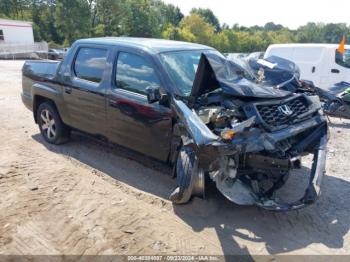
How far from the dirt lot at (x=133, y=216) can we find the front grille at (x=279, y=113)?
1071 millimetres

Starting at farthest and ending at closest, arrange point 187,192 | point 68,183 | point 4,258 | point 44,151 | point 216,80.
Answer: point 44,151 < point 68,183 < point 216,80 < point 187,192 < point 4,258

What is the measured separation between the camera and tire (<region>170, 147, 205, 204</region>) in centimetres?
326

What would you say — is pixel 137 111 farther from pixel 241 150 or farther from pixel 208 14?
pixel 208 14

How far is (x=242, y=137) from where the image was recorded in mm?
2986

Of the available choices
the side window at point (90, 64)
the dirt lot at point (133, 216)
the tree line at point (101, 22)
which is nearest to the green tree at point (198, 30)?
the tree line at point (101, 22)

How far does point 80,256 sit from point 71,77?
2927 millimetres

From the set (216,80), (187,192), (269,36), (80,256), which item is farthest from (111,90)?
(269,36)

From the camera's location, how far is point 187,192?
332 centimetres

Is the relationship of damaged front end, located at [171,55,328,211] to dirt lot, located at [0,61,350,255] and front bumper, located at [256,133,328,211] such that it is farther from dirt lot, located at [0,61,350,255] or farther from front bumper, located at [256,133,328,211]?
dirt lot, located at [0,61,350,255]

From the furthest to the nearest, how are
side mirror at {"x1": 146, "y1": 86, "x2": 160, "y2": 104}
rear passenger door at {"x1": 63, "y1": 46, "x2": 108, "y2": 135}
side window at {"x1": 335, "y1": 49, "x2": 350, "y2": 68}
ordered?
side window at {"x1": 335, "y1": 49, "x2": 350, "y2": 68} < rear passenger door at {"x1": 63, "y1": 46, "x2": 108, "y2": 135} < side mirror at {"x1": 146, "y1": 86, "x2": 160, "y2": 104}

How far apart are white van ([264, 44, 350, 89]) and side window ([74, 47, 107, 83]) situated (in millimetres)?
7484

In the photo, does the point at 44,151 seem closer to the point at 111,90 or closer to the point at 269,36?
the point at 111,90

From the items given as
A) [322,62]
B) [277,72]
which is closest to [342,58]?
[322,62]

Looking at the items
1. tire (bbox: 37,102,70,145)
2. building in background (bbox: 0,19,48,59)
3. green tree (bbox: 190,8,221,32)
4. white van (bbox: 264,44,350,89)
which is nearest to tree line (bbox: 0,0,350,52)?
building in background (bbox: 0,19,48,59)
